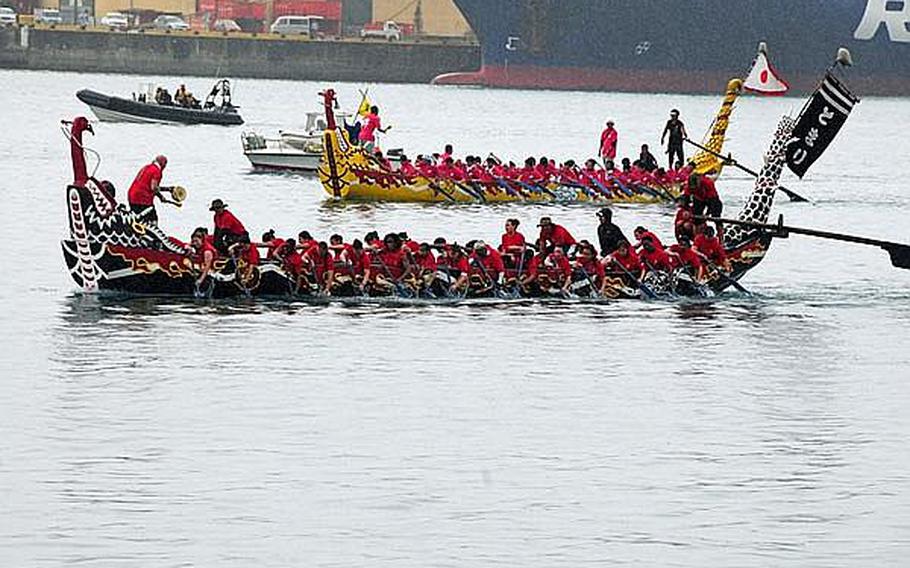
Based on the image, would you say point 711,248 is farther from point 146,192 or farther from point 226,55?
point 226,55

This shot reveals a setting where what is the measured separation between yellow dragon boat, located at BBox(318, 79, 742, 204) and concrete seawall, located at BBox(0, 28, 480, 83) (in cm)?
9094

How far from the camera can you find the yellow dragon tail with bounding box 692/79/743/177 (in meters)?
55.3

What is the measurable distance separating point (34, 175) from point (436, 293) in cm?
3591

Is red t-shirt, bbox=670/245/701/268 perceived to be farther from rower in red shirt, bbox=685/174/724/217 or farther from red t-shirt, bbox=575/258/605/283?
red t-shirt, bbox=575/258/605/283

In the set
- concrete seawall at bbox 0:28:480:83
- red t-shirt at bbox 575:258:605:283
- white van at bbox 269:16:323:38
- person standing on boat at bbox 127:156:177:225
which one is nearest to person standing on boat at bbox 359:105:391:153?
red t-shirt at bbox 575:258:605:283

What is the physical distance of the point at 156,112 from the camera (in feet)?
310

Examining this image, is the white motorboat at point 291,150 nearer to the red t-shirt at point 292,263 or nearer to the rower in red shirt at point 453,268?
the rower in red shirt at point 453,268

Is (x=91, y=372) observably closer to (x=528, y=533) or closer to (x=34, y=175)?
(x=528, y=533)

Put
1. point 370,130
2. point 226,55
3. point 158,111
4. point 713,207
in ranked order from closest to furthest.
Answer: point 713,207 < point 370,130 < point 158,111 < point 226,55

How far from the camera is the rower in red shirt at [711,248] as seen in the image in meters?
36.9

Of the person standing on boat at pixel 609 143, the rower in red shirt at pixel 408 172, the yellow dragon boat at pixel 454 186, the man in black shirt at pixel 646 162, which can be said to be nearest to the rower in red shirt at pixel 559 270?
the yellow dragon boat at pixel 454 186

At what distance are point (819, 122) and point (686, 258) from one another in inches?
157

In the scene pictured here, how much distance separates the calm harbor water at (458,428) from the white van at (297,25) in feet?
346

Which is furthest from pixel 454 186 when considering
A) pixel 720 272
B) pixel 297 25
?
pixel 297 25
